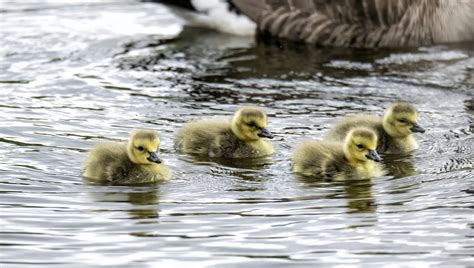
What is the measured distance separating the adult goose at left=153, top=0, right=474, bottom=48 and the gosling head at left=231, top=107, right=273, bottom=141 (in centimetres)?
438

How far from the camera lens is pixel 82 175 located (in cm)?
817

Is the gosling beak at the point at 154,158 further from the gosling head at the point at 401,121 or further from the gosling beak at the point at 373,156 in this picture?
the gosling head at the point at 401,121

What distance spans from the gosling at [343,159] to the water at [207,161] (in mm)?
115

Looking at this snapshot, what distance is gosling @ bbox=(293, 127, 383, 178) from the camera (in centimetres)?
817

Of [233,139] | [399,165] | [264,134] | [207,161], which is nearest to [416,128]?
[399,165]

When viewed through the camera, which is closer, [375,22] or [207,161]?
[207,161]

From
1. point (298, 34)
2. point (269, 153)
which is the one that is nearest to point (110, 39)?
point (298, 34)

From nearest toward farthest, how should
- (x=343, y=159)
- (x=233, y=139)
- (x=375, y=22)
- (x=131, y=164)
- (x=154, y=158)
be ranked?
(x=154, y=158), (x=131, y=164), (x=343, y=159), (x=233, y=139), (x=375, y=22)

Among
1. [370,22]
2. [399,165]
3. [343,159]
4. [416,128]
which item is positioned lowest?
[399,165]

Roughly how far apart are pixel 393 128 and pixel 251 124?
1.03 meters

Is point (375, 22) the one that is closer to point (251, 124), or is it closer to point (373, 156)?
point (251, 124)

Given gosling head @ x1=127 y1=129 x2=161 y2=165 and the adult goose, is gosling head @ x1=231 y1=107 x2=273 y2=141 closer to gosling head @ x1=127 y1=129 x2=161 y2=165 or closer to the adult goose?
gosling head @ x1=127 y1=129 x2=161 y2=165

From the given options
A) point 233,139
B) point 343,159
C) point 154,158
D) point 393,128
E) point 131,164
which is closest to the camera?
point 154,158

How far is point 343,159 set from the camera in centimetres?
828
